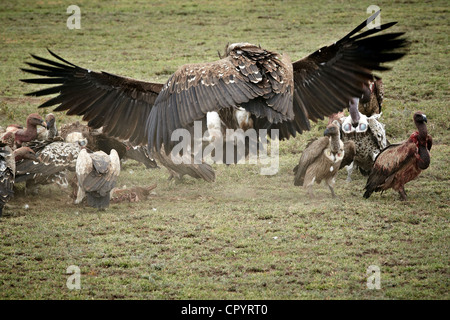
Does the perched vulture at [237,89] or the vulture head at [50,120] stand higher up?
the perched vulture at [237,89]

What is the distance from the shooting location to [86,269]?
21.2ft

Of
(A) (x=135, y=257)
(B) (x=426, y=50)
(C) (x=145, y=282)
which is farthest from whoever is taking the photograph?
(B) (x=426, y=50)

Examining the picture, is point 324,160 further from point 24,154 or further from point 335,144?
point 24,154

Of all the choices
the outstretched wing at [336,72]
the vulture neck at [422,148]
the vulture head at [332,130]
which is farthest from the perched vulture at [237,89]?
the vulture neck at [422,148]

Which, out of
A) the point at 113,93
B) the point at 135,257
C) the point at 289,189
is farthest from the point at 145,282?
the point at 289,189

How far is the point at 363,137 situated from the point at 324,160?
57.6 inches

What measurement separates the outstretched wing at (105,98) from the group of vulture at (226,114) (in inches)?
0.6

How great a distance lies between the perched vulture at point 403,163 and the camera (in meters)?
8.34

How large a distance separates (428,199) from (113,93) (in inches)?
185

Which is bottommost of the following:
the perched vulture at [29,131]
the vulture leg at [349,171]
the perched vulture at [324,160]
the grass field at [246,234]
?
the grass field at [246,234]

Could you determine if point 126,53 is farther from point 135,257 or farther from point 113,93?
point 135,257

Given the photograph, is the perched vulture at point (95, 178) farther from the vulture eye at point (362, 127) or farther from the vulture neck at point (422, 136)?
the vulture neck at point (422, 136)

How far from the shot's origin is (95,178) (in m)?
8.34
